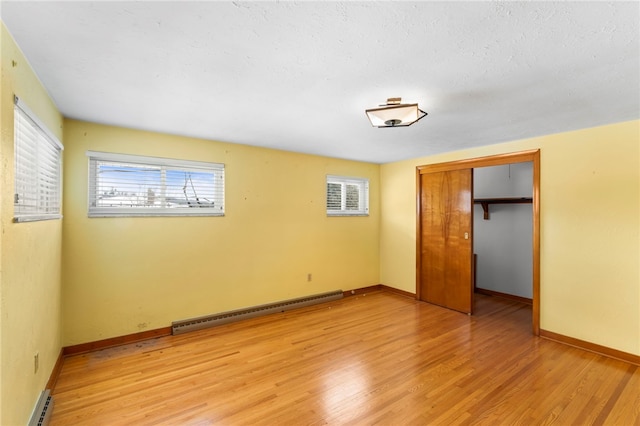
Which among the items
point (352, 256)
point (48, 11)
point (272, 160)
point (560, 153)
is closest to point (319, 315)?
point (352, 256)

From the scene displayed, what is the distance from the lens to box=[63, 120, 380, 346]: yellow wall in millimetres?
2912

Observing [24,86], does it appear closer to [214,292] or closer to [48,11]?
[48,11]

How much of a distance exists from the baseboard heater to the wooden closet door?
1524mm

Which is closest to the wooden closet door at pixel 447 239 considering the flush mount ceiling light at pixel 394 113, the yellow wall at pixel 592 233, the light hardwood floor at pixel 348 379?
the light hardwood floor at pixel 348 379

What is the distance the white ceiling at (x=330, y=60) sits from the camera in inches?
53.3

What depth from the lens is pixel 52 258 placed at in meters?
2.43

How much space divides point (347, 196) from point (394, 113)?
2.97m

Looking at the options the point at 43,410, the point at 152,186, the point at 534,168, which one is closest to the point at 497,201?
the point at 534,168

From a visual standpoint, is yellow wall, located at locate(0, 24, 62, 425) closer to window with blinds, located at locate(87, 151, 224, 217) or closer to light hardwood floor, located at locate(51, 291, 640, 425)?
light hardwood floor, located at locate(51, 291, 640, 425)

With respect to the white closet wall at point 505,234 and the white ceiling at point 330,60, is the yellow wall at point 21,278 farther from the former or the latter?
the white closet wall at point 505,234

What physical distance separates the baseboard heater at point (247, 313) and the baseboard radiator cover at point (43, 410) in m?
1.26

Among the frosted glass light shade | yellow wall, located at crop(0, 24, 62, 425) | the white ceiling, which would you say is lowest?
yellow wall, located at crop(0, 24, 62, 425)

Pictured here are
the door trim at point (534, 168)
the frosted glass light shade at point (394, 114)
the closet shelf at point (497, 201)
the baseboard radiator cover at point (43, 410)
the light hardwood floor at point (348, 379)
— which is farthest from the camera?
the closet shelf at point (497, 201)

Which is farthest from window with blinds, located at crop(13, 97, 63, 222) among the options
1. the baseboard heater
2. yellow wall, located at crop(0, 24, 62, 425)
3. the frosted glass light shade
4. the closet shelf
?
the closet shelf
